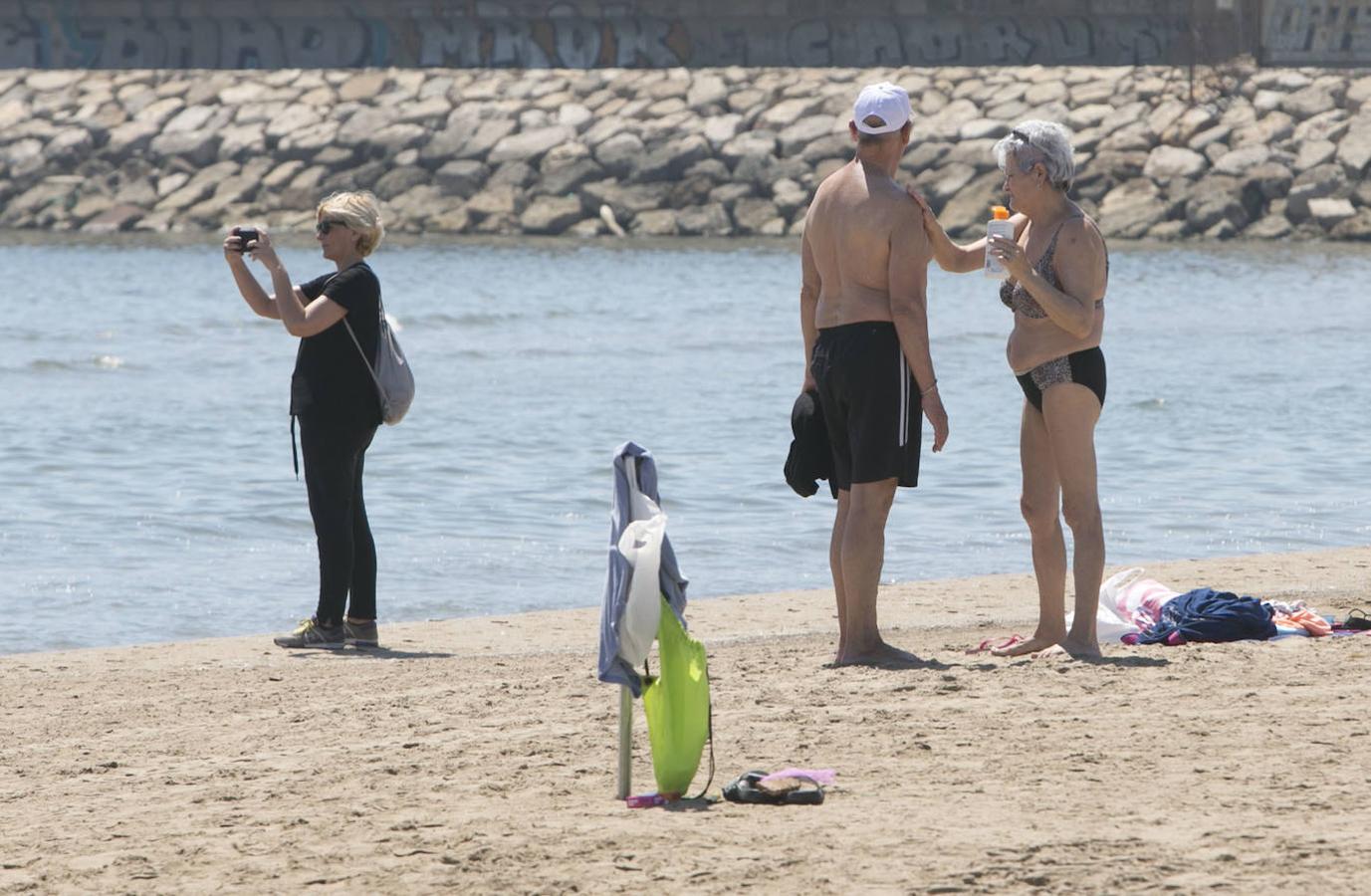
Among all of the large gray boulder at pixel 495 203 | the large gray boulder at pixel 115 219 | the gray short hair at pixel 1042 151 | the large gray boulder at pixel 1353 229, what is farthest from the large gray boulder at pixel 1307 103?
the gray short hair at pixel 1042 151

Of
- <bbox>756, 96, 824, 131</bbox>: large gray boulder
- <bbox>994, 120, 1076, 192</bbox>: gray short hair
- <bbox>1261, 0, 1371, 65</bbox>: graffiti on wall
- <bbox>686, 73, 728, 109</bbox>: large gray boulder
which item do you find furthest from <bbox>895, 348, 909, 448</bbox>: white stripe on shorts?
<bbox>1261, 0, 1371, 65</bbox>: graffiti on wall

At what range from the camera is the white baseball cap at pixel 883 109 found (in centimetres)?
585

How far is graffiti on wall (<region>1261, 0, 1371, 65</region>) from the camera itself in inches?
1560

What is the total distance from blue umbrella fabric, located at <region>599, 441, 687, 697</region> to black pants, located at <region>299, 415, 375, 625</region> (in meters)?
2.30

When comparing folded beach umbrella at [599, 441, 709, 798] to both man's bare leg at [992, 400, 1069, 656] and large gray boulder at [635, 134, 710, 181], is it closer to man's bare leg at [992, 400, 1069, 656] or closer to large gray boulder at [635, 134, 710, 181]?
man's bare leg at [992, 400, 1069, 656]

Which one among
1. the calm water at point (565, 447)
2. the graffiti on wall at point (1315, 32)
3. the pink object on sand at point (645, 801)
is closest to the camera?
the pink object on sand at point (645, 801)

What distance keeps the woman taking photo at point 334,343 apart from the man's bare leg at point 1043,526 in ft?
7.32

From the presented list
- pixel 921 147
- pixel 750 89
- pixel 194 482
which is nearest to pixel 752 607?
pixel 194 482

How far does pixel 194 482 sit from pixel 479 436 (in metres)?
2.73

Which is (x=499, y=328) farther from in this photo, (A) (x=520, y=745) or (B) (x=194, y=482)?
(A) (x=520, y=745)

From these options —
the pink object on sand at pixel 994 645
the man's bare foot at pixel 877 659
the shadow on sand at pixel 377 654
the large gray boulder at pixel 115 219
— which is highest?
the large gray boulder at pixel 115 219

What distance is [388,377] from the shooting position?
695cm

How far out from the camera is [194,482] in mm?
12094

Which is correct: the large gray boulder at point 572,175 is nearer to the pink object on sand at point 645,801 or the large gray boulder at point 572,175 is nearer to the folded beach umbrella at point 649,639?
the folded beach umbrella at point 649,639
